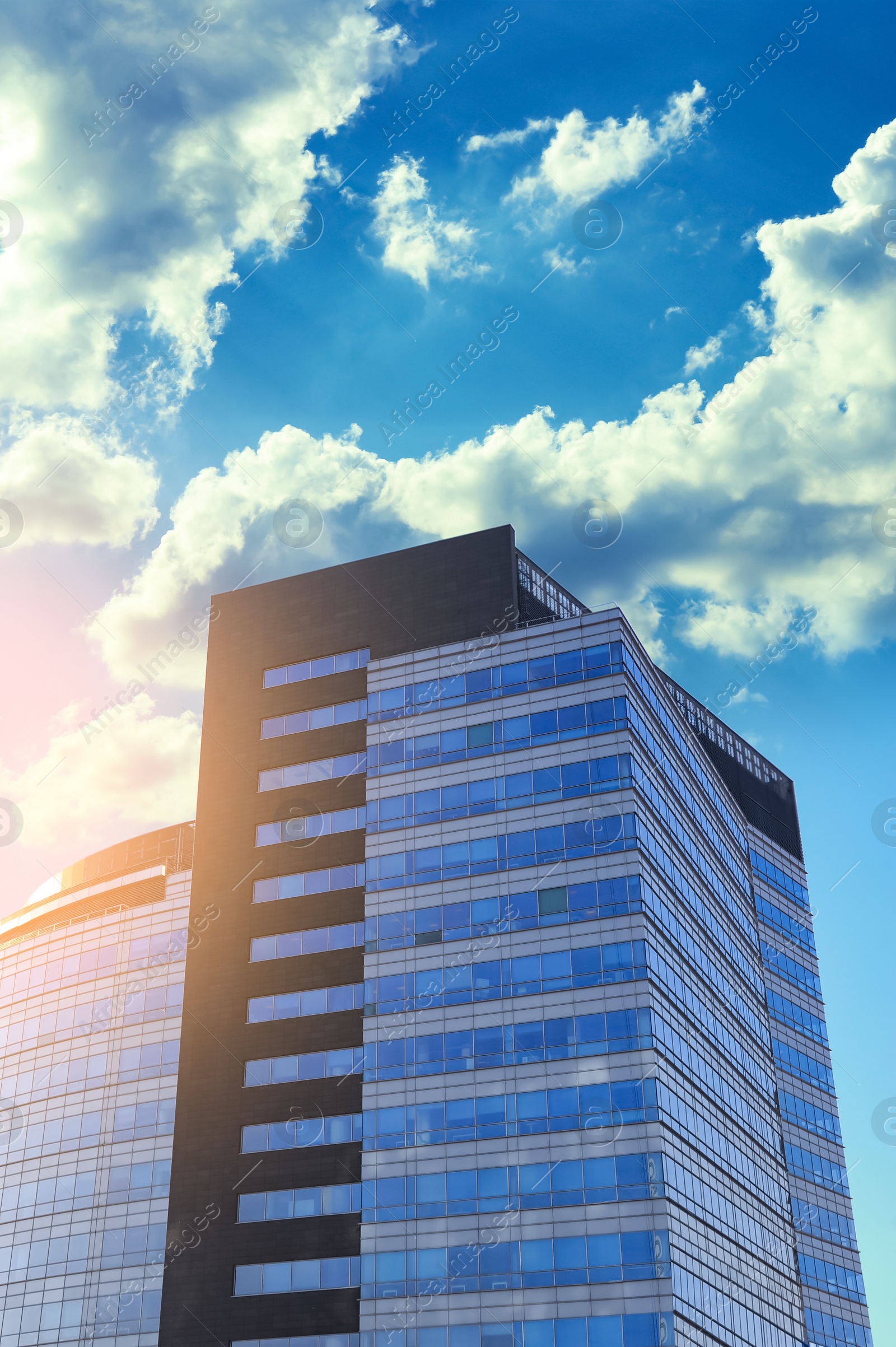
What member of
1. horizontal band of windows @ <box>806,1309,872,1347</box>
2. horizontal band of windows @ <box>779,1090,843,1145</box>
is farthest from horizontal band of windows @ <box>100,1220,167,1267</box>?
horizontal band of windows @ <box>779,1090,843,1145</box>

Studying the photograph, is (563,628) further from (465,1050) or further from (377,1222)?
(377,1222)

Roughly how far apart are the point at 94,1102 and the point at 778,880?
61390mm

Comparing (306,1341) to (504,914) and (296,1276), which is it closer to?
(296,1276)

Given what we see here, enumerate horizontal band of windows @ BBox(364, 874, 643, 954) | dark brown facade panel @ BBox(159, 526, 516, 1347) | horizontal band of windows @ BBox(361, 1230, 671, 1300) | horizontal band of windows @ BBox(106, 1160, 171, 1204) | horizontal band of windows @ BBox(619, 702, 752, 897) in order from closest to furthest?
horizontal band of windows @ BBox(361, 1230, 671, 1300), dark brown facade panel @ BBox(159, 526, 516, 1347), horizontal band of windows @ BBox(364, 874, 643, 954), horizontal band of windows @ BBox(619, 702, 752, 897), horizontal band of windows @ BBox(106, 1160, 171, 1204)

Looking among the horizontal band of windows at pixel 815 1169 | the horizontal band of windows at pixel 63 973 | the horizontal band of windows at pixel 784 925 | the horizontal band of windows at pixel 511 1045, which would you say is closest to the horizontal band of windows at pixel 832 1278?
the horizontal band of windows at pixel 815 1169

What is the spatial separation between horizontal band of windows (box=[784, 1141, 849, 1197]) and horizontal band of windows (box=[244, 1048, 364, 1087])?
1782 inches

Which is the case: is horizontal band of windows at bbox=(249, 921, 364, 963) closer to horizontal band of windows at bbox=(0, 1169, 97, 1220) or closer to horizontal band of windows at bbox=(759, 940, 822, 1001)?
horizontal band of windows at bbox=(0, 1169, 97, 1220)

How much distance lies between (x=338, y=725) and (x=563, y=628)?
1556 centimetres

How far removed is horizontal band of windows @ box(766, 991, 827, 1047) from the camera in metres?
110

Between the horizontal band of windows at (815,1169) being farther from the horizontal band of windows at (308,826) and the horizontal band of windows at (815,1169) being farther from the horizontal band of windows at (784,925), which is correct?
the horizontal band of windows at (308,826)

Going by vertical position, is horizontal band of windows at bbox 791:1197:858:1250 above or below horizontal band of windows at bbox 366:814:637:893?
below

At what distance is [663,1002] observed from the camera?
2805 inches

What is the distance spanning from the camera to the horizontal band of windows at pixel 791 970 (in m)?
112

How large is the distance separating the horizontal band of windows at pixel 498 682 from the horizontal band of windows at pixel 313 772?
9.79 feet
